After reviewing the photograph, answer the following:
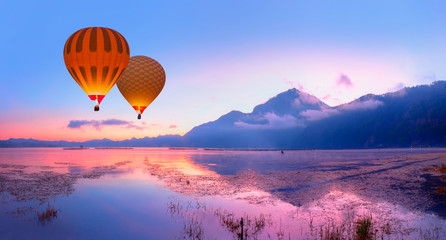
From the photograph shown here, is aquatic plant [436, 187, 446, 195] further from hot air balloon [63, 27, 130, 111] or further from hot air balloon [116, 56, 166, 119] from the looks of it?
hot air balloon [63, 27, 130, 111]

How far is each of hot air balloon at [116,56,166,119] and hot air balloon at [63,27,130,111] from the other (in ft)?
18.7

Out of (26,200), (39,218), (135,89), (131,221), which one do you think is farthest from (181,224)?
(135,89)

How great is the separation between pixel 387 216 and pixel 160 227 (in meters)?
12.7

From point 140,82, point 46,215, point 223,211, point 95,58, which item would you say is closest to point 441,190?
point 223,211

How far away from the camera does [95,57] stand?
22.4 meters

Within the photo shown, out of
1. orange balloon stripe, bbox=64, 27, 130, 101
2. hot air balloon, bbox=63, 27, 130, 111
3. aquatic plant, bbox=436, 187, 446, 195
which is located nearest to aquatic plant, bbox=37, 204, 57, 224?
hot air balloon, bbox=63, 27, 130, 111

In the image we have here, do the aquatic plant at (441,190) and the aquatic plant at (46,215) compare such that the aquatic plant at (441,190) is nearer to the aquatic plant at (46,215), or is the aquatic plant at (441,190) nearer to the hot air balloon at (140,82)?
the hot air balloon at (140,82)

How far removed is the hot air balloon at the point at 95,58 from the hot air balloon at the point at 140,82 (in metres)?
5.71

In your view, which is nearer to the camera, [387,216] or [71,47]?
[387,216]

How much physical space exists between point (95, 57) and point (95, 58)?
0.25 feet

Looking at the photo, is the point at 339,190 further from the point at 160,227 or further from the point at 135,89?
the point at 135,89

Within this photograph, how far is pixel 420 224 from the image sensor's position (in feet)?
49.4

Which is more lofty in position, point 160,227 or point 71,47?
point 71,47

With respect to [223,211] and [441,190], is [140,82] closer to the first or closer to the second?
[223,211]
